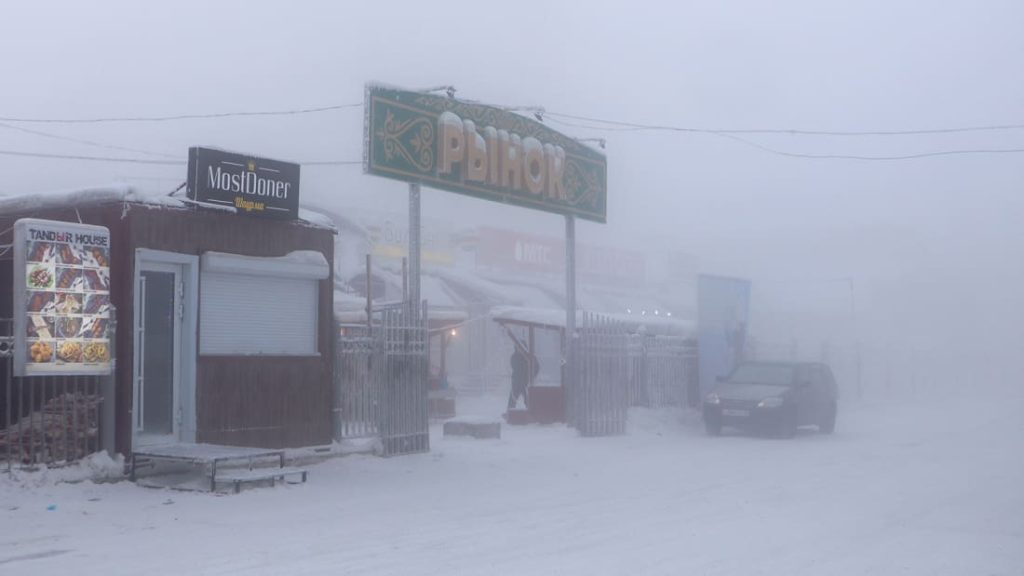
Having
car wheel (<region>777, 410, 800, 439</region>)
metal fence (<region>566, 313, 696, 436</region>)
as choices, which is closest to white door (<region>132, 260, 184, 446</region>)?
metal fence (<region>566, 313, 696, 436</region>)

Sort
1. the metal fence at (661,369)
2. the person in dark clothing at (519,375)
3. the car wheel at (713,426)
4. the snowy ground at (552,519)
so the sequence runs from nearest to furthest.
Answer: the snowy ground at (552,519) → the car wheel at (713,426) → the metal fence at (661,369) → the person in dark clothing at (519,375)

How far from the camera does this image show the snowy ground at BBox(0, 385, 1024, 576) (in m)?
8.29

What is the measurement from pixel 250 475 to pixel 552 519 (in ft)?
12.3

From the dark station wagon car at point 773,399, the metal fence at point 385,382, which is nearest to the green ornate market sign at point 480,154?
the metal fence at point 385,382

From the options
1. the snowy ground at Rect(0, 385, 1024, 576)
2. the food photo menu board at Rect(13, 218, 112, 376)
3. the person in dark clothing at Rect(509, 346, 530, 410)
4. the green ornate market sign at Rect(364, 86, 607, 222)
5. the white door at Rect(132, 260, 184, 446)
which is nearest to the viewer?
the snowy ground at Rect(0, 385, 1024, 576)

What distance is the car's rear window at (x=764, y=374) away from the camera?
73.7 ft

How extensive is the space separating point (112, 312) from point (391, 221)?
32061 millimetres

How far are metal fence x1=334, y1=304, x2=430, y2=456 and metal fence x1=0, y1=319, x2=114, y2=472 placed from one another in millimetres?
4207

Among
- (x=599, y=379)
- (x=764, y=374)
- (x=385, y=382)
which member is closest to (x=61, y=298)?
(x=385, y=382)

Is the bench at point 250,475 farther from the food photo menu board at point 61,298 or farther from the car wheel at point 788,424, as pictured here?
the car wheel at point 788,424

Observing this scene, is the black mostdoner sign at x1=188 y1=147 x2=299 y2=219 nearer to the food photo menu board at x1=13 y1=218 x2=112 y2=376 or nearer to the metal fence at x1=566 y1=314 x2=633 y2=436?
the food photo menu board at x1=13 y1=218 x2=112 y2=376

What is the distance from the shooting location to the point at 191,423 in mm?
13000

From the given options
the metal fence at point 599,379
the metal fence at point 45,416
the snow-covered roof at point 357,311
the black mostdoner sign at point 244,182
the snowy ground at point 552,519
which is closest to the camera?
the snowy ground at point 552,519

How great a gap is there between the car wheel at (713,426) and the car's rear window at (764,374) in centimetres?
135
